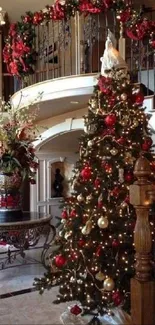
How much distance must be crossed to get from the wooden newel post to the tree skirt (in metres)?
0.63

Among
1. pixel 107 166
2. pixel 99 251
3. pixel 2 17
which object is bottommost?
pixel 99 251

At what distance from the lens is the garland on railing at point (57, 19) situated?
14.9 feet

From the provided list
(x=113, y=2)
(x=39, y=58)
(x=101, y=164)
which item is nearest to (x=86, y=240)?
(x=101, y=164)

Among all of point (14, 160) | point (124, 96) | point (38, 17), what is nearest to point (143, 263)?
point (124, 96)

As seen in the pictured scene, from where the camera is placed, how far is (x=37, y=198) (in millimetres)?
7441

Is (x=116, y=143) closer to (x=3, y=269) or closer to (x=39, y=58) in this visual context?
(x=3, y=269)

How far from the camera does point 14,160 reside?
454 cm

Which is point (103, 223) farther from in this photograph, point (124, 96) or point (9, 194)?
point (9, 194)

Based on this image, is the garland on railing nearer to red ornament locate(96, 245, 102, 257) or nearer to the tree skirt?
red ornament locate(96, 245, 102, 257)

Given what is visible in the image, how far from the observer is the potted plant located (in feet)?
14.9

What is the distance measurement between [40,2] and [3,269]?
6304 mm

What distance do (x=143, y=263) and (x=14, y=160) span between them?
2.50m

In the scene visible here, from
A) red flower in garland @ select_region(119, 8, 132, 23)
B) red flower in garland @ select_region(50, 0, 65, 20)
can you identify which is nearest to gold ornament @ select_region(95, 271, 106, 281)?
red flower in garland @ select_region(119, 8, 132, 23)

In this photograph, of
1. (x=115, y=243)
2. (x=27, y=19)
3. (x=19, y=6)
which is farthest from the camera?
(x=19, y=6)
